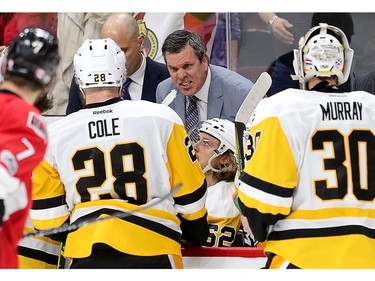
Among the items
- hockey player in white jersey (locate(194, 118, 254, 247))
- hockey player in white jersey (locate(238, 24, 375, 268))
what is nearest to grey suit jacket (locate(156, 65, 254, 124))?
hockey player in white jersey (locate(194, 118, 254, 247))

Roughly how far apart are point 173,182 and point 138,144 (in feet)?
0.67

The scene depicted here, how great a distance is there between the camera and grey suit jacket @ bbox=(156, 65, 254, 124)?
15.3ft

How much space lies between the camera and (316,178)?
328cm

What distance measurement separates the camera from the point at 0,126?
258 cm

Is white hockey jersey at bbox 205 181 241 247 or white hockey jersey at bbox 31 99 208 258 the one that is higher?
white hockey jersey at bbox 31 99 208 258

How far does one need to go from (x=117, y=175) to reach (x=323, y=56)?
805 mm

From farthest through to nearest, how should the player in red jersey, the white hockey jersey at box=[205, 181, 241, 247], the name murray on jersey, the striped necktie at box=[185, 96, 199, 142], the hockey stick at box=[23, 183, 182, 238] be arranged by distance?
the striped necktie at box=[185, 96, 199, 142]
the white hockey jersey at box=[205, 181, 241, 247]
the name murray on jersey
the hockey stick at box=[23, 183, 182, 238]
the player in red jersey

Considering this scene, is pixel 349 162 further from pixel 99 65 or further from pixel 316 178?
pixel 99 65

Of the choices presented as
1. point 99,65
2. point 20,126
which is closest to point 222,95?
point 99,65

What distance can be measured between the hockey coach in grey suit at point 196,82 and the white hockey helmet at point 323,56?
119 cm

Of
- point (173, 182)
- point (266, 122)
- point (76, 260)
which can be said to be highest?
point (266, 122)

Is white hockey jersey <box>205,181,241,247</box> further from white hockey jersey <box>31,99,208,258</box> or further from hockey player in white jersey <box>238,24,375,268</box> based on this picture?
hockey player in white jersey <box>238,24,375,268</box>

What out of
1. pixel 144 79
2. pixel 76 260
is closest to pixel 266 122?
pixel 76 260

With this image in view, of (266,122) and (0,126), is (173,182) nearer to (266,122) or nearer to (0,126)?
(266,122)
